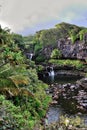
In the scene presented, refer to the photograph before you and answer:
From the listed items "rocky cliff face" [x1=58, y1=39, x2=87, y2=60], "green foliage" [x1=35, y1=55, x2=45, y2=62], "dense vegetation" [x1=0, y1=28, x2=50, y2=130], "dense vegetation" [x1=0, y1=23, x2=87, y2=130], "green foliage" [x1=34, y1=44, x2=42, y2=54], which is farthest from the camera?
"green foliage" [x1=34, y1=44, x2=42, y2=54]

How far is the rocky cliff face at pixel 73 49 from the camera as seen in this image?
101438mm

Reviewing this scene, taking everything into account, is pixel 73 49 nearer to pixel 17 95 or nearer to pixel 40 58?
pixel 40 58

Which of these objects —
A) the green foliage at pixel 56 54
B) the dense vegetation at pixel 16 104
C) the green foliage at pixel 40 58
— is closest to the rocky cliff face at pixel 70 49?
the green foliage at pixel 56 54

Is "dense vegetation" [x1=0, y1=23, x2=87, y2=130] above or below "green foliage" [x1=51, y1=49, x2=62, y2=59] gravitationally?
above

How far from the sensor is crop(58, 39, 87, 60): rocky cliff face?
101438mm

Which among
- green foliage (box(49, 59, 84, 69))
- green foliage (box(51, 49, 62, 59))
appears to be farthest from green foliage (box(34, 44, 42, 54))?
green foliage (box(49, 59, 84, 69))

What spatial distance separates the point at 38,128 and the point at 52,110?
704 inches

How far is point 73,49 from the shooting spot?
347 feet

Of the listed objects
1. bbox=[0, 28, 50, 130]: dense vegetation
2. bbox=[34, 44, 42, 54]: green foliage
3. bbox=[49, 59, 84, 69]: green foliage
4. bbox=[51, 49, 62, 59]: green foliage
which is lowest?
bbox=[49, 59, 84, 69]: green foliage

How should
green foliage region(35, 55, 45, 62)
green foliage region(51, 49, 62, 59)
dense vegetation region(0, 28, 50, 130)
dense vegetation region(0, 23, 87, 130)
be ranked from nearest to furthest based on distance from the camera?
dense vegetation region(0, 28, 50, 130) < dense vegetation region(0, 23, 87, 130) < green foliage region(51, 49, 62, 59) < green foliage region(35, 55, 45, 62)

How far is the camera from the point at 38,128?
74.2 ft

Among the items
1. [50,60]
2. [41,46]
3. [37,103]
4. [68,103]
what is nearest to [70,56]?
[50,60]

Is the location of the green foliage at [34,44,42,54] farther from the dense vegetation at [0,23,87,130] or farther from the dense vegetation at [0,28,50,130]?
the dense vegetation at [0,28,50,130]

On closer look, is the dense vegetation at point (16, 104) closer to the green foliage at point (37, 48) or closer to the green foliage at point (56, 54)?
the green foliage at point (56, 54)
